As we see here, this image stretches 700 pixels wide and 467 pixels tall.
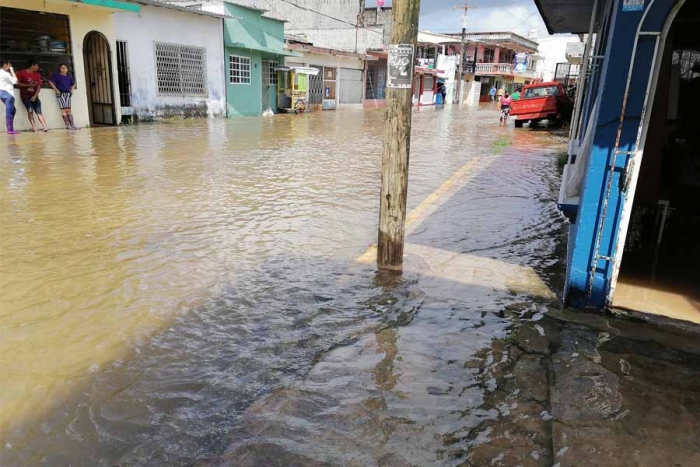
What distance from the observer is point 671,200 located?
5746mm

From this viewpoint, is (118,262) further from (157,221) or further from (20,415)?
(20,415)

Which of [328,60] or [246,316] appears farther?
[328,60]

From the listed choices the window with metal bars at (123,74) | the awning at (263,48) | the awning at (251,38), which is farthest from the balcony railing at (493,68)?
the window with metal bars at (123,74)

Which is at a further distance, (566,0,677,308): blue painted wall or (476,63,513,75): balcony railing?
(476,63,513,75): balcony railing

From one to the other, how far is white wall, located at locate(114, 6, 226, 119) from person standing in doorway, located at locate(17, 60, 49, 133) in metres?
3.83

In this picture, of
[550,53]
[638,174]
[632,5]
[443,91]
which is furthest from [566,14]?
[550,53]

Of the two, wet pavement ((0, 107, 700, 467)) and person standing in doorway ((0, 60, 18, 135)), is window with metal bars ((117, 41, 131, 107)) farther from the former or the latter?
wet pavement ((0, 107, 700, 467))

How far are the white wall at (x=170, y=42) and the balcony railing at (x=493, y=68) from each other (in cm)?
3822

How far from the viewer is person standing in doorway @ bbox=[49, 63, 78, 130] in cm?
1385

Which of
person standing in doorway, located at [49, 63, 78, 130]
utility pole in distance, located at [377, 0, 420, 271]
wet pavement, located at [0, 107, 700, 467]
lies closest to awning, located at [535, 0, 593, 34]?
wet pavement, located at [0, 107, 700, 467]

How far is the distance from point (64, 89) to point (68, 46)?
4.52ft

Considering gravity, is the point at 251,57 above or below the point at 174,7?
below

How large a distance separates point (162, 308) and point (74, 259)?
58.0 inches

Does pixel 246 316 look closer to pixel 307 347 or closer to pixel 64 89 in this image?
pixel 307 347
